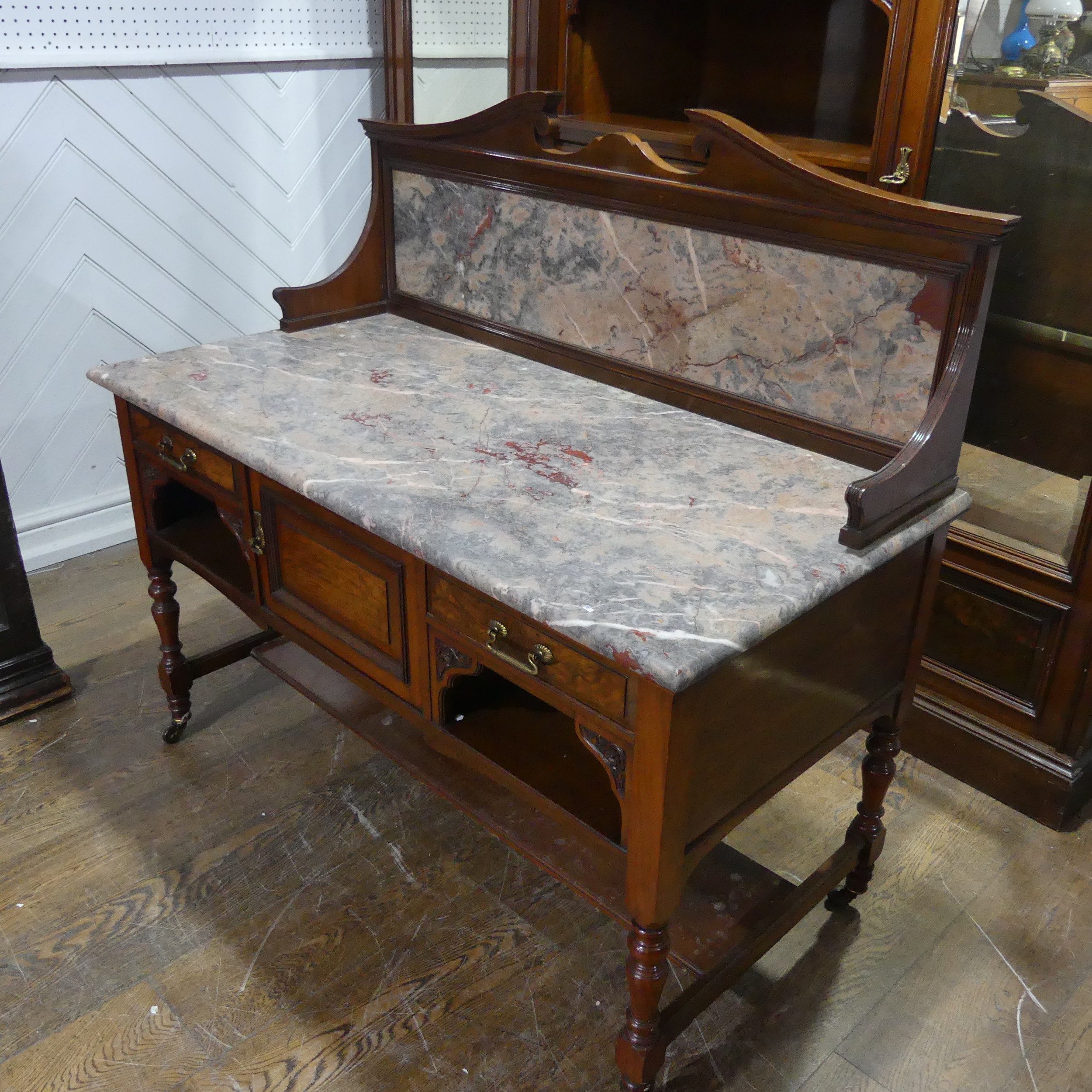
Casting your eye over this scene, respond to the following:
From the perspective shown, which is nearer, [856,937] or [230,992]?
[230,992]

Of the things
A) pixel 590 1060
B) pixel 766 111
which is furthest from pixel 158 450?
pixel 766 111

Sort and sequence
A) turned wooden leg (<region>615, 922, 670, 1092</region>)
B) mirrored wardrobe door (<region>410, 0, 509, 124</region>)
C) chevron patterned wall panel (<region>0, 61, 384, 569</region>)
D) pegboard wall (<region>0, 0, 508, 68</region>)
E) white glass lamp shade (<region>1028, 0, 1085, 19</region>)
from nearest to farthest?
turned wooden leg (<region>615, 922, 670, 1092</region>) → white glass lamp shade (<region>1028, 0, 1085, 19</region>) → pegboard wall (<region>0, 0, 508, 68</region>) → chevron patterned wall panel (<region>0, 61, 384, 569</region>) → mirrored wardrobe door (<region>410, 0, 509, 124</region>)

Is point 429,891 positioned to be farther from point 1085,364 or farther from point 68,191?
point 68,191

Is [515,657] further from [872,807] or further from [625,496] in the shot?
[872,807]

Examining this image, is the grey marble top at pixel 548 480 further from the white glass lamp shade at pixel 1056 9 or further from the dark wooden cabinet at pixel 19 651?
the white glass lamp shade at pixel 1056 9

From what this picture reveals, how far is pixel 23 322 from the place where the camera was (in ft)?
9.24

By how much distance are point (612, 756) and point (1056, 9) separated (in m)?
1.54

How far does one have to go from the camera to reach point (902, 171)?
196 centimetres

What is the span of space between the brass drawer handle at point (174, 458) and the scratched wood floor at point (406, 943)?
71 cm

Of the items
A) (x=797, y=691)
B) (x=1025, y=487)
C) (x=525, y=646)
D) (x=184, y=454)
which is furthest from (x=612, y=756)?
(x=1025, y=487)

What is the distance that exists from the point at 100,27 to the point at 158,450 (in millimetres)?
1364

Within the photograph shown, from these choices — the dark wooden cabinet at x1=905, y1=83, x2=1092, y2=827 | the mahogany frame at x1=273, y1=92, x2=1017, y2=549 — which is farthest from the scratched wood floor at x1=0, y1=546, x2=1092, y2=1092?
the mahogany frame at x1=273, y1=92, x2=1017, y2=549

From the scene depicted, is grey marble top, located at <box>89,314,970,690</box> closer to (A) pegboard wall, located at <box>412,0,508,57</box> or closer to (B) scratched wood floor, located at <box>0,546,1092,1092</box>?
(B) scratched wood floor, located at <box>0,546,1092,1092</box>

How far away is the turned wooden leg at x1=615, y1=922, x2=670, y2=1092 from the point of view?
1.40 metres
